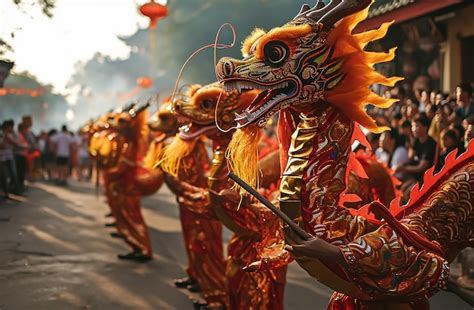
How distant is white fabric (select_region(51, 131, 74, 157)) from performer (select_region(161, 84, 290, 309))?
15206 millimetres

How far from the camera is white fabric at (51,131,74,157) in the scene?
20.6 meters

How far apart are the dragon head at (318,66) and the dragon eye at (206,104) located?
8.30 ft

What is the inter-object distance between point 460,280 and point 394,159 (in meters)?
1.97

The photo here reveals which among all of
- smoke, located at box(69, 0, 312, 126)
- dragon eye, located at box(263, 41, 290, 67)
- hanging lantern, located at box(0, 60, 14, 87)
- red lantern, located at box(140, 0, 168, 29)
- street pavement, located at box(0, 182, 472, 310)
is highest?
smoke, located at box(69, 0, 312, 126)

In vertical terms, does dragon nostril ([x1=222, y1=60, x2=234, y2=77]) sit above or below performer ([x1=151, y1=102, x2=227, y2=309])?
above

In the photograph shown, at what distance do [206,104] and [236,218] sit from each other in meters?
1.22

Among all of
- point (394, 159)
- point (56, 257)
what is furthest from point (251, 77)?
point (56, 257)

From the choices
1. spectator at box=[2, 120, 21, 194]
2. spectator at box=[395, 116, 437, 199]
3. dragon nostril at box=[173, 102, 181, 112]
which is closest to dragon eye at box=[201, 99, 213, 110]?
dragon nostril at box=[173, 102, 181, 112]

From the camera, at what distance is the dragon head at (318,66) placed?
3.25 metres

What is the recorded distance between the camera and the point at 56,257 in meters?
9.19

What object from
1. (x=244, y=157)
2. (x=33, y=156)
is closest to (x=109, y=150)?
(x=244, y=157)

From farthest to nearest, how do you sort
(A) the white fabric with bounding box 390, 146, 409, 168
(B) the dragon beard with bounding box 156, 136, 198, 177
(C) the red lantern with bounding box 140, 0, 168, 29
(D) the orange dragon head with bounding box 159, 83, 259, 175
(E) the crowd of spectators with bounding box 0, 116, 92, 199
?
(E) the crowd of spectators with bounding box 0, 116, 92, 199 < (C) the red lantern with bounding box 140, 0, 168, 29 < (A) the white fabric with bounding box 390, 146, 409, 168 < (B) the dragon beard with bounding box 156, 136, 198, 177 < (D) the orange dragon head with bounding box 159, 83, 259, 175

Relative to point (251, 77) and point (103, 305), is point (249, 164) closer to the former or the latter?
point (251, 77)

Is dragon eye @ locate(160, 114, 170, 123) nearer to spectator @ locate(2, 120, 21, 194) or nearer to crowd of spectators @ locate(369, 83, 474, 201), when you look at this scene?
crowd of spectators @ locate(369, 83, 474, 201)
